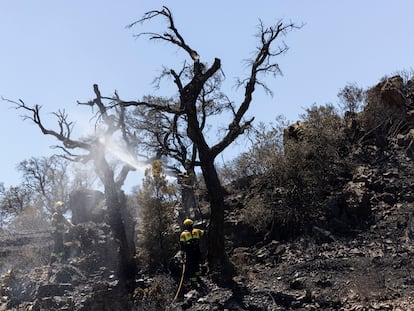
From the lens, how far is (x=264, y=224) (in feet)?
52.7

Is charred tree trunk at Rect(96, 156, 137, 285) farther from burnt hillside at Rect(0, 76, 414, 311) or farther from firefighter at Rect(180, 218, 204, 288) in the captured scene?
firefighter at Rect(180, 218, 204, 288)

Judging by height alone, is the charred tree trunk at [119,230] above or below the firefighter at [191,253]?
above

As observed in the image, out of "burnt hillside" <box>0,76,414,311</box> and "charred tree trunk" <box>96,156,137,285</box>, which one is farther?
"charred tree trunk" <box>96,156,137,285</box>

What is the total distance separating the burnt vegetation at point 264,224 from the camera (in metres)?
11.7

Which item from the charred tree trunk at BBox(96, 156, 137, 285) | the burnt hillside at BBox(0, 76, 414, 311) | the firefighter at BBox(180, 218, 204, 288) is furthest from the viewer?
the charred tree trunk at BBox(96, 156, 137, 285)

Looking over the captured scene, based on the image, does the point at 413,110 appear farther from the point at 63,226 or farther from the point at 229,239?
the point at 63,226

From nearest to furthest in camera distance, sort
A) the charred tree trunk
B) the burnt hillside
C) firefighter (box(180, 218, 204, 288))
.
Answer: the burnt hillside, firefighter (box(180, 218, 204, 288)), the charred tree trunk

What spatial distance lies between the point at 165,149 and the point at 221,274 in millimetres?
11807

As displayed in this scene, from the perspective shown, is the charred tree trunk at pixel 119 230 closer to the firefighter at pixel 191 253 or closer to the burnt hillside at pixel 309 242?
the burnt hillside at pixel 309 242

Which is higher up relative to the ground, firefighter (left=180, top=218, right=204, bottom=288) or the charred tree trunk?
the charred tree trunk

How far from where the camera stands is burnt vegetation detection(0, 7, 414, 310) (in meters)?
11.7

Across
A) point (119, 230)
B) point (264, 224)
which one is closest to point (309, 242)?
point (264, 224)

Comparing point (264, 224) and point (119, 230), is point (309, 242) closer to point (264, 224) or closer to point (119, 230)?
point (264, 224)

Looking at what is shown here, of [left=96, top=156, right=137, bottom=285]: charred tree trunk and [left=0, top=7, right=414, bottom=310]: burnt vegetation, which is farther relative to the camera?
[left=96, top=156, right=137, bottom=285]: charred tree trunk
